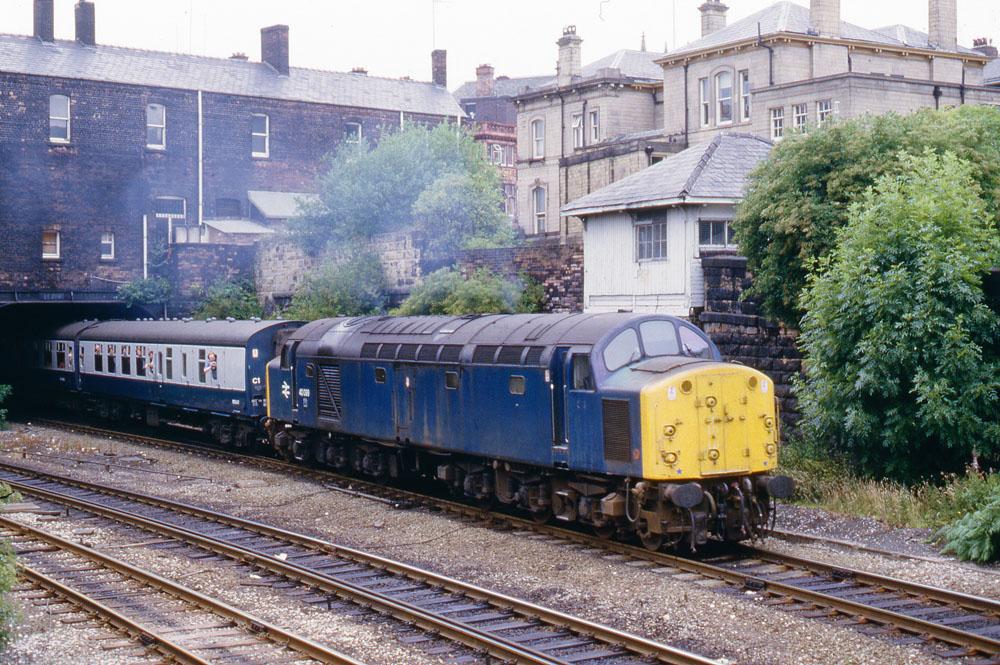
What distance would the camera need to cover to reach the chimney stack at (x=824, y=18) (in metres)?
45.2

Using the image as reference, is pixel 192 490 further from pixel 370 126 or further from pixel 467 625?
pixel 370 126

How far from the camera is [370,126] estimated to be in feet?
167

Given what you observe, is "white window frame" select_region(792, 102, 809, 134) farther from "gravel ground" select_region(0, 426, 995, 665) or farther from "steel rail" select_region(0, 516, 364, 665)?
"steel rail" select_region(0, 516, 364, 665)

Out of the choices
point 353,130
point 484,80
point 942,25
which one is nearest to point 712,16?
point 942,25

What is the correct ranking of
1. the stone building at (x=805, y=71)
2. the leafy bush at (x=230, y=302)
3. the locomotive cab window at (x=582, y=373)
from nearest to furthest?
the locomotive cab window at (x=582, y=373) → the leafy bush at (x=230, y=302) → the stone building at (x=805, y=71)

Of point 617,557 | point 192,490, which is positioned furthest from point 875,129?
point 192,490

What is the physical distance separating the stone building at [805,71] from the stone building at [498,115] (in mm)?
14529

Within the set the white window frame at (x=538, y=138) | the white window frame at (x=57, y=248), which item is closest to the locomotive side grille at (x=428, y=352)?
the white window frame at (x=57, y=248)

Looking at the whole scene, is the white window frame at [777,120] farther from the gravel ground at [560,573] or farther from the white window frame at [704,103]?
the gravel ground at [560,573]

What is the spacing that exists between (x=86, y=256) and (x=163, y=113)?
6249 millimetres

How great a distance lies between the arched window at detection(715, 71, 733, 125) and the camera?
46.8m

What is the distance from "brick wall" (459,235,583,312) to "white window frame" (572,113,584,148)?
25802 mm

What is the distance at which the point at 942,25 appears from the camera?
4784 cm

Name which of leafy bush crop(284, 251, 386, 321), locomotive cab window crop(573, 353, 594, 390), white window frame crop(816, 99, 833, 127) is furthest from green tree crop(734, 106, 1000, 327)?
white window frame crop(816, 99, 833, 127)
